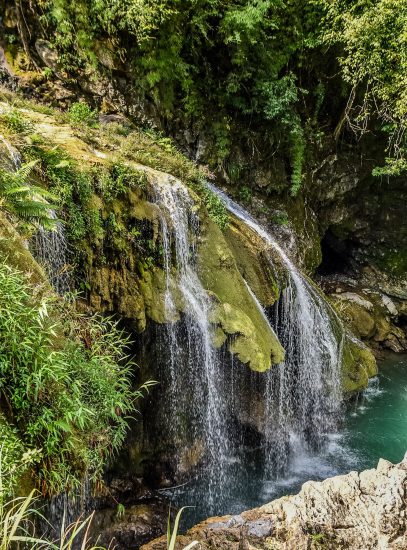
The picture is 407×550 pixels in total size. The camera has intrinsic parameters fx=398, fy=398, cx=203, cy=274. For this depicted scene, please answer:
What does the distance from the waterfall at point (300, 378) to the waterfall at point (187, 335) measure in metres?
1.33

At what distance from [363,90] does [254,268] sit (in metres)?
7.94

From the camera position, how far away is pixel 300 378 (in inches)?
323

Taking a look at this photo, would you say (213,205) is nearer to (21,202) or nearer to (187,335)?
(187,335)

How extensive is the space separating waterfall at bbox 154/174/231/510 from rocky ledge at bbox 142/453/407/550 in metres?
2.15

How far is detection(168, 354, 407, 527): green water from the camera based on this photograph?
6.25 m

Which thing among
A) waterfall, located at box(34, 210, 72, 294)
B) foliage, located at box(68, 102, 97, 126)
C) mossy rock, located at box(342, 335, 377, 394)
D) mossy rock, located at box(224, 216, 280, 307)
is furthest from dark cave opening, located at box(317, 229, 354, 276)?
waterfall, located at box(34, 210, 72, 294)

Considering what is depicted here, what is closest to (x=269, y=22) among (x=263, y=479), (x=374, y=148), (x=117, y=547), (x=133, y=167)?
(x=374, y=148)

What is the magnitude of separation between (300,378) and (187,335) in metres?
3.23

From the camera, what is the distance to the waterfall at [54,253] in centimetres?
432

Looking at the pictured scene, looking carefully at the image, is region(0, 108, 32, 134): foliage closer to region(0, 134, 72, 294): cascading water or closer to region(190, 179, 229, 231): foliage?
region(0, 134, 72, 294): cascading water

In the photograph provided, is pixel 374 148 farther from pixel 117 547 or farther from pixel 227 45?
pixel 117 547

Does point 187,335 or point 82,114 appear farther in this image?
point 82,114

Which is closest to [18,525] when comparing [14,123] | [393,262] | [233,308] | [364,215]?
[14,123]

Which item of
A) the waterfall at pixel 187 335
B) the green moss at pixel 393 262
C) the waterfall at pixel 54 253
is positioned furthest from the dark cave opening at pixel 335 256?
the waterfall at pixel 54 253
